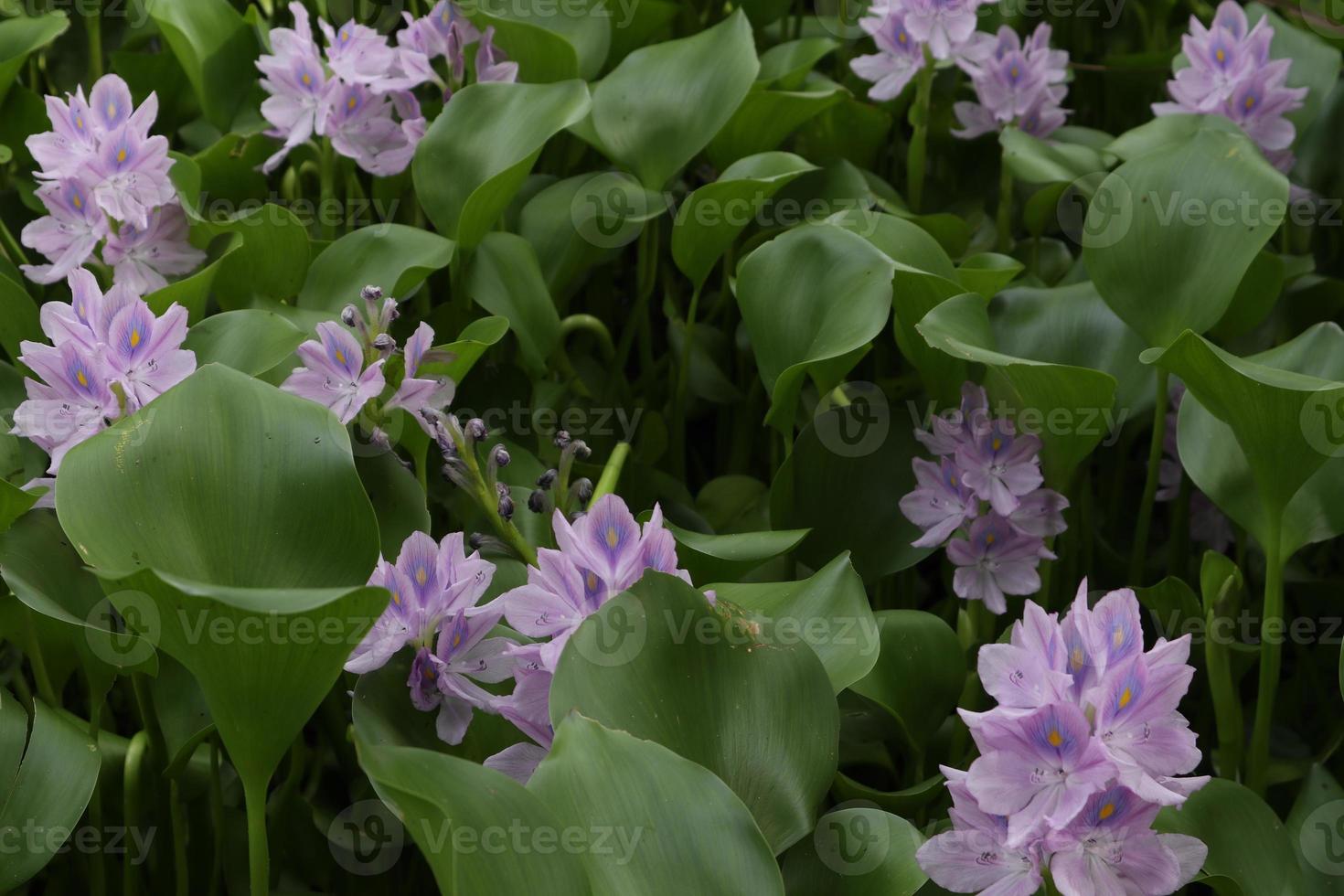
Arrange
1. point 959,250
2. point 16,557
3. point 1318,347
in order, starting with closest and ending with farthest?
point 16,557, point 1318,347, point 959,250

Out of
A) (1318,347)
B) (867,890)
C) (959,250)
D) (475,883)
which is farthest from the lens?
(959,250)

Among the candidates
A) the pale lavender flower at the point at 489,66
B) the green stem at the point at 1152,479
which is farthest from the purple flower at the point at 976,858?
the pale lavender flower at the point at 489,66

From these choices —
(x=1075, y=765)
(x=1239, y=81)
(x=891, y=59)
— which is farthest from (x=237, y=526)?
(x=1239, y=81)

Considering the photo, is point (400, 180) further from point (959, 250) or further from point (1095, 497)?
point (1095, 497)

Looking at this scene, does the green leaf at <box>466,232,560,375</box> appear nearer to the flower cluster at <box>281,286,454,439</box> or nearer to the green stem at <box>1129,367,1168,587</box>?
the flower cluster at <box>281,286,454,439</box>

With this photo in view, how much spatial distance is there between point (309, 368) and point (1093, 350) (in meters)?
0.58

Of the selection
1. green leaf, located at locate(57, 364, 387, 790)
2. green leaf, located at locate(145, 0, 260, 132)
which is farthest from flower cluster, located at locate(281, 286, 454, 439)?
green leaf, located at locate(145, 0, 260, 132)

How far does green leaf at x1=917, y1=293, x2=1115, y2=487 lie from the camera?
877 millimetres

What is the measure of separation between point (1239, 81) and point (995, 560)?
0.56 m

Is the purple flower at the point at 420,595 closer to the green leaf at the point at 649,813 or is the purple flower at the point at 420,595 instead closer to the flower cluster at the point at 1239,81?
the green leaf at the point at 649,813

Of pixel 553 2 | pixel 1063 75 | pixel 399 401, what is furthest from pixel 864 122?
pixel 399 401

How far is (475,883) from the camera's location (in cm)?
58

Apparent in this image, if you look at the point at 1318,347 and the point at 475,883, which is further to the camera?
the point at 1318,347

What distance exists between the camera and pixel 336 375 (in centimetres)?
87
